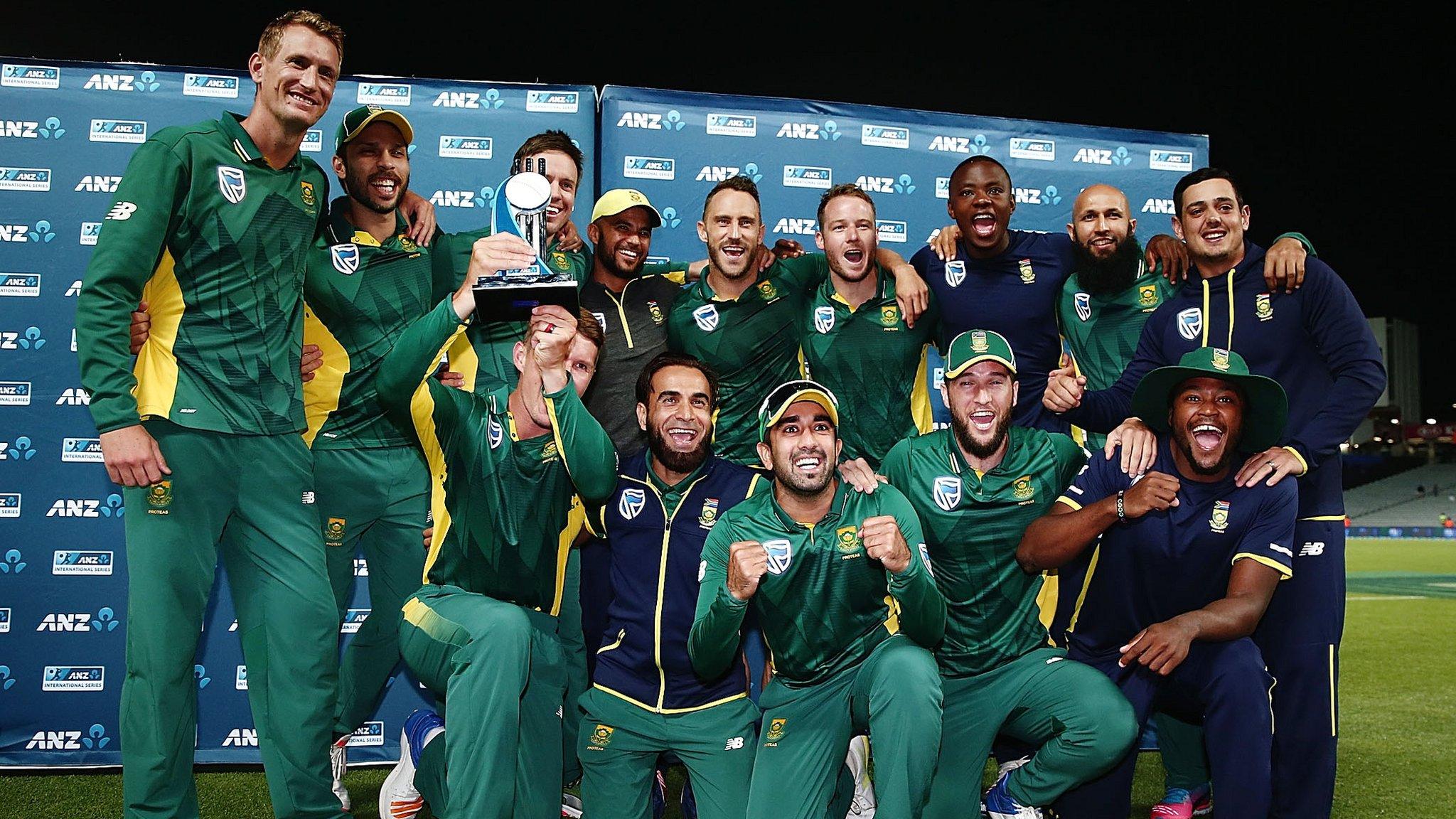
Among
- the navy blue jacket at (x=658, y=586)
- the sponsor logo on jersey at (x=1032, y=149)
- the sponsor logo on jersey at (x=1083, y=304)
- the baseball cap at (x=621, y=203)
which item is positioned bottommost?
the navy blue jacket at (x=658, y=586)

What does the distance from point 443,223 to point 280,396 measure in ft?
6.43

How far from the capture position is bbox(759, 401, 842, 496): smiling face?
3.33m

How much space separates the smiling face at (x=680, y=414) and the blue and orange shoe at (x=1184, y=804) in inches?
89.4

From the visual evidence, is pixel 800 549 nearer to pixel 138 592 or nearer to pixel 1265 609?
pixel 1265 609

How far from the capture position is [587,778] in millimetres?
3410

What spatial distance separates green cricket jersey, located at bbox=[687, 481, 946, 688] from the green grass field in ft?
3.80

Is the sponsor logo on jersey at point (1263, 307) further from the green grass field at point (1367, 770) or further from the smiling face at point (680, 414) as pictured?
the smiling face at point (680, 414)

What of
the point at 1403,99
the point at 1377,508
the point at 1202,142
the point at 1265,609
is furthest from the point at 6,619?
the point at 1377,508

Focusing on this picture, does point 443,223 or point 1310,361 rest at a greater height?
point 443,223

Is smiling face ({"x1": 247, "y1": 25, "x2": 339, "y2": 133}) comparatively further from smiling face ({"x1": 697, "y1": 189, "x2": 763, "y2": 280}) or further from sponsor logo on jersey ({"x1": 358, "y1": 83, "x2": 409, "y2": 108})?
sponsor logo on jersey ({"x1": 358, "y1": 83, "x2": 409, "y2": 108})

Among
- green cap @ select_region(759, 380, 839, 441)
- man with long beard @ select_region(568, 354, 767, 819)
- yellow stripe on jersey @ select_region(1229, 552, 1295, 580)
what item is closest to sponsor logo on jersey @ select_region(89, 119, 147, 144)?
man with long beard @ select_region(568, 354, 767, 819)

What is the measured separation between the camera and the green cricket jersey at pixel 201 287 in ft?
10.00

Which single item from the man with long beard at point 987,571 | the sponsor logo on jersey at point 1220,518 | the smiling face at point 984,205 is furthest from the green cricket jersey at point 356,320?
the sponsor logo on jersey at point 1220,518

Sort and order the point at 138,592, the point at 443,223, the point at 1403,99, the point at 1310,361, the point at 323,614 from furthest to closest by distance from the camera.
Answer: the point at 1403,99 → the point at 443,223 → the point at 1310,361 → the point at 323,614 → the point at 138,592
